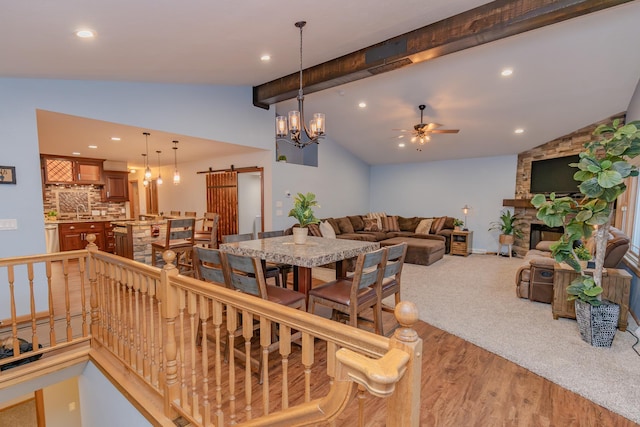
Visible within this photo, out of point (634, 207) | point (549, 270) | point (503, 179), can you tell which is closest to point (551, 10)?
point (549, 270)

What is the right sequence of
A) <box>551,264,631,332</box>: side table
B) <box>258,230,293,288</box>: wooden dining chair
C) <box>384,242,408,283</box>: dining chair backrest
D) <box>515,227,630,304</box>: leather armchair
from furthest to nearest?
<box>515,227,630,304</box>: leather armchair, <box>258,230,293,288</box>: wooden dining chair, <box>551,264,631,332</box>: side table, <box>384,242,408,283</box>: dining chair backrest

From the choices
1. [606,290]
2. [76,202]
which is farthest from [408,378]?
[76,202]

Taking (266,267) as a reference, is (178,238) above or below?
above

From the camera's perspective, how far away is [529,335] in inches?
122

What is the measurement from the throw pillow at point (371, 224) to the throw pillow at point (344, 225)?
2.00 ft

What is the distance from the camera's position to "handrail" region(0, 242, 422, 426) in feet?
2.96

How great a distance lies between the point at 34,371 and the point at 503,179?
28.9ft

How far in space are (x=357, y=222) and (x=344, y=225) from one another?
2.30 feet

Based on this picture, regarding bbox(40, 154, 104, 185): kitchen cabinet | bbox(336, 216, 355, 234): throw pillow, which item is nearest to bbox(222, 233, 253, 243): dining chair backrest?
bbox(336, 216, 355, 234): throw pillow

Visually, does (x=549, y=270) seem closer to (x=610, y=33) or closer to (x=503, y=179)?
(x=610, y=33)

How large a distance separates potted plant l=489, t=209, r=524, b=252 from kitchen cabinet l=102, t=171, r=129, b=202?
932cm

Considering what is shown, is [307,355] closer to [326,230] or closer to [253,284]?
[253,284]

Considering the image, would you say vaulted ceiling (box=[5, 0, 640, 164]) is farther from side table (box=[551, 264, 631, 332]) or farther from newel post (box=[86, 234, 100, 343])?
side table (box=[551, 264, 631, 332])

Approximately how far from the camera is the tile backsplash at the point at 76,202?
6.66 m
